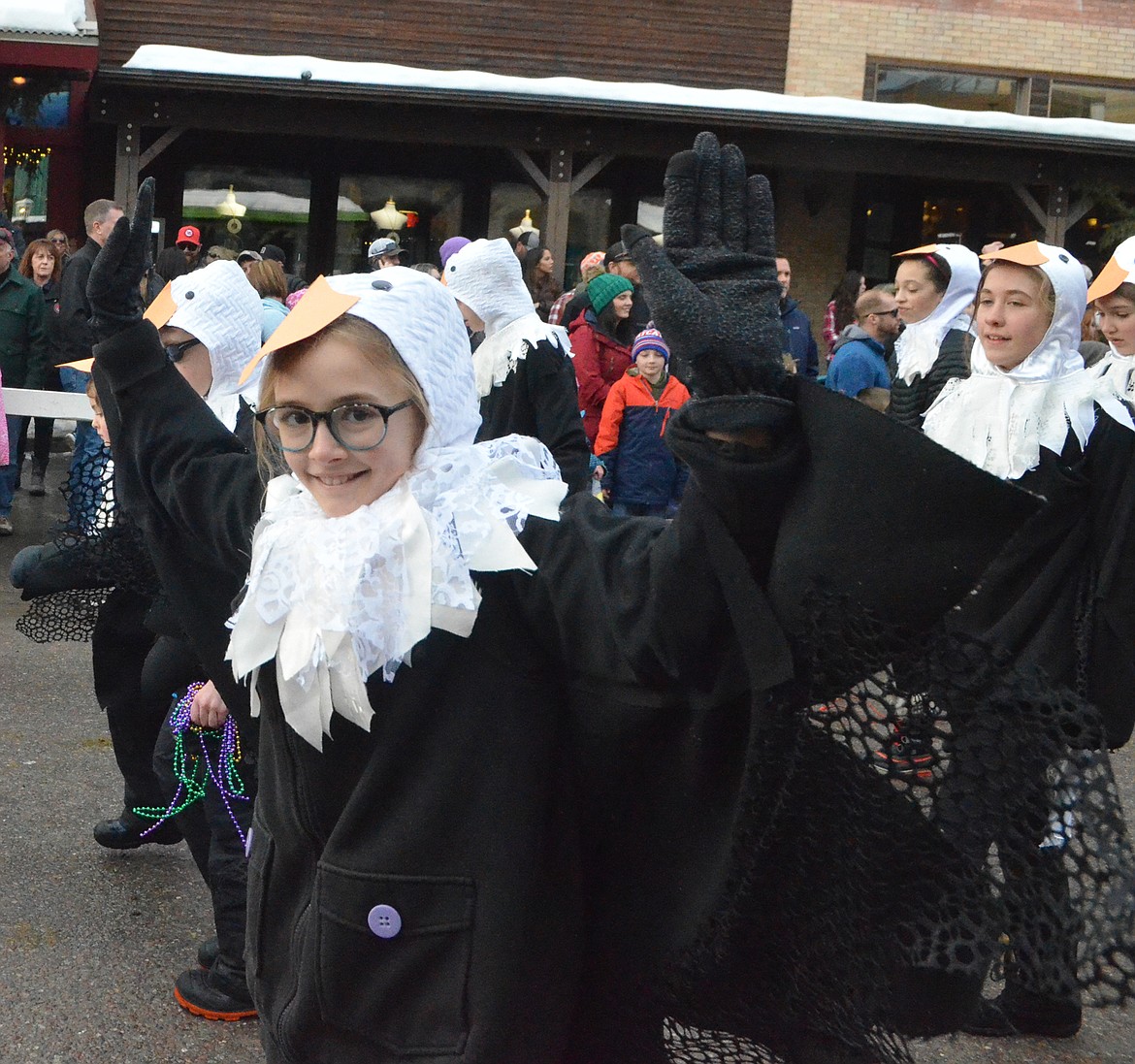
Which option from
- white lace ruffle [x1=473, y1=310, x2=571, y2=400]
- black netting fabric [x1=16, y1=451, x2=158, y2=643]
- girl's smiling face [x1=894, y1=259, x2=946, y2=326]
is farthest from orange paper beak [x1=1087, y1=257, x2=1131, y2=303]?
black netting fabric [x1=16, y1=451, x2=158, y2=643]

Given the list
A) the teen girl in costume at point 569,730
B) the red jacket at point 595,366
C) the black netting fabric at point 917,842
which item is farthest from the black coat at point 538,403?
the black netting fabric at point 917,842

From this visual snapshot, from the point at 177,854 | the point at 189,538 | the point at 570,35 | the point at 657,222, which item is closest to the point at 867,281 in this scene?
the point at 657,222

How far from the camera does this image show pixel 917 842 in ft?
5.81

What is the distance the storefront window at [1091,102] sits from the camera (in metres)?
18.2

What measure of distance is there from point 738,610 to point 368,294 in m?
0.75

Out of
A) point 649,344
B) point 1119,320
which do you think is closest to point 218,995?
point 1119,320

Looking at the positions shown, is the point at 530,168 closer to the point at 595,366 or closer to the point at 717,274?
the point at 595,366

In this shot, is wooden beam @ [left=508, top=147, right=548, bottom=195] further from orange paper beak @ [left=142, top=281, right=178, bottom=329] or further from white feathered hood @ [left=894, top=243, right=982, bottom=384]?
orange paper beak @ [left=142, top=281, right=178, bottom=329]

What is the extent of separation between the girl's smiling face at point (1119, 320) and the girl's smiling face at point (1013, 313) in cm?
61

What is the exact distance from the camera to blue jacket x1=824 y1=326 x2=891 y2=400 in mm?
7859

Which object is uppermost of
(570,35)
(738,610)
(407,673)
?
(570,35)

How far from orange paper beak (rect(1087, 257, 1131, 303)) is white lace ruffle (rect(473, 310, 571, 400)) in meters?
2.09

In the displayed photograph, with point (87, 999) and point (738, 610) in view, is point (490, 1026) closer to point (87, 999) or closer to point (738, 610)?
point (738, 610)

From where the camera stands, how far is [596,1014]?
2.17 meters
